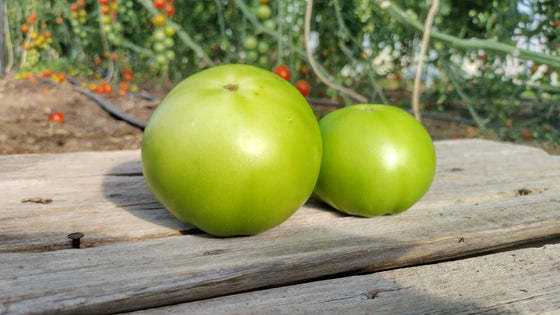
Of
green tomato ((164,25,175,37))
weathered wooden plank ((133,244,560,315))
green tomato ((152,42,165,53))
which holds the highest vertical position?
weathered wooden plank ((133,244,560,315))

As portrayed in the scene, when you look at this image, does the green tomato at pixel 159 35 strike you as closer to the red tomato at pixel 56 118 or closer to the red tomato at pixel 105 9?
the red tomato at pixel 56 118

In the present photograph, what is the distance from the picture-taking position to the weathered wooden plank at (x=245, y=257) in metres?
0.66

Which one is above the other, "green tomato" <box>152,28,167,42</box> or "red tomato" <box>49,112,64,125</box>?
"green tomato" <box>152,28,167,42</box>

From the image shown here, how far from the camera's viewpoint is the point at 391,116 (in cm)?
103

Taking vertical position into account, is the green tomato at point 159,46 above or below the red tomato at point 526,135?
above

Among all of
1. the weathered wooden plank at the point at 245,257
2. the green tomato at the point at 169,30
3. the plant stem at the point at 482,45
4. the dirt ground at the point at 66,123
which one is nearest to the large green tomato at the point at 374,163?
the weathered wooden plank at the point at 245,257

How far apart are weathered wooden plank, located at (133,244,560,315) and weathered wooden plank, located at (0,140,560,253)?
0.88ft

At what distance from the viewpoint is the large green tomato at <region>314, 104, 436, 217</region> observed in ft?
3.23

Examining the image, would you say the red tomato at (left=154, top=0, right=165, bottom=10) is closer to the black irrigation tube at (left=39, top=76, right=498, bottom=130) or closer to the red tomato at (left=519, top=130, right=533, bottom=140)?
the black irrigation tube at (left=39, top=76, right=498, bottom=130)

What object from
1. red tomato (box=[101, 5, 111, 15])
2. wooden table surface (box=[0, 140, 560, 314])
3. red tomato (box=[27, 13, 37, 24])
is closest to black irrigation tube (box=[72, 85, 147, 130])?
red tomato (box=[101, 5, 111, 15])

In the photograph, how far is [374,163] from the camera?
0.98m

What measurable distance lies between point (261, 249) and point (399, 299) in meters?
0.24

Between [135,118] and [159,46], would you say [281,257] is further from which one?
[135,118]

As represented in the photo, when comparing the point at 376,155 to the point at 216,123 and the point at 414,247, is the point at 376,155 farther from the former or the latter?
the point at 216,123
